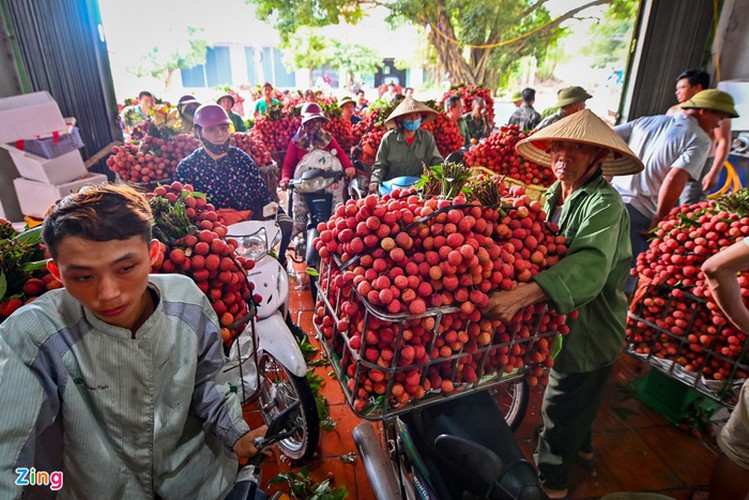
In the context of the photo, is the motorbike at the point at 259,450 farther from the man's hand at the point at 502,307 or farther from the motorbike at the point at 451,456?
the man's hand at the point at 502,307

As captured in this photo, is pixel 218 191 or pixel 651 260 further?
pixel 218 191

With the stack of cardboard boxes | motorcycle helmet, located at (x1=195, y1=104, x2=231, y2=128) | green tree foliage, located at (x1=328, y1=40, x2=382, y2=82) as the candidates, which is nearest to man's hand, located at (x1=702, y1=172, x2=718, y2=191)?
motorcycle helmet, located at (x1=195, y1=104, x2=231, y2=128)

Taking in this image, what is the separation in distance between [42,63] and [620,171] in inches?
260

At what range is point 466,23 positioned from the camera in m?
15.1

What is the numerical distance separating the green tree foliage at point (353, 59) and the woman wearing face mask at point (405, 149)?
23.2 meters

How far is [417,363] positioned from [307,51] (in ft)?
84.1

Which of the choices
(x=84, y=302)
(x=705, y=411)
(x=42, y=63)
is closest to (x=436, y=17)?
(x=42, y=63)

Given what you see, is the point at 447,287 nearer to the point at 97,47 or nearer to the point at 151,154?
the point at 151,154

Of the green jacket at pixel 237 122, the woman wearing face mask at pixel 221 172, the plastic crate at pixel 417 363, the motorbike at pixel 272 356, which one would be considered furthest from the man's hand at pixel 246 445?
Result: the green jacket at pixel 237 122

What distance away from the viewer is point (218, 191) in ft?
10.8

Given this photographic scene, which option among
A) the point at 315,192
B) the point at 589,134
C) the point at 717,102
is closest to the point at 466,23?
the point at 717,102

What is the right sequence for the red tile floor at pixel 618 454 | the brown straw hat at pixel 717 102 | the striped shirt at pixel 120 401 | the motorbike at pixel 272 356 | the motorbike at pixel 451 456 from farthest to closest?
1. the brown straw hat at pixel 717 102
2. the red tile floor at pixel 618 454
3. the motorbike at pixel 272 356
4. the motorbike at pixel 451 456
5. the striped shirt at pixel 120 401

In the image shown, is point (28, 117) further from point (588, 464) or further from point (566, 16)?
point (566, 16)

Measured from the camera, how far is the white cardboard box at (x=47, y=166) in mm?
4148
